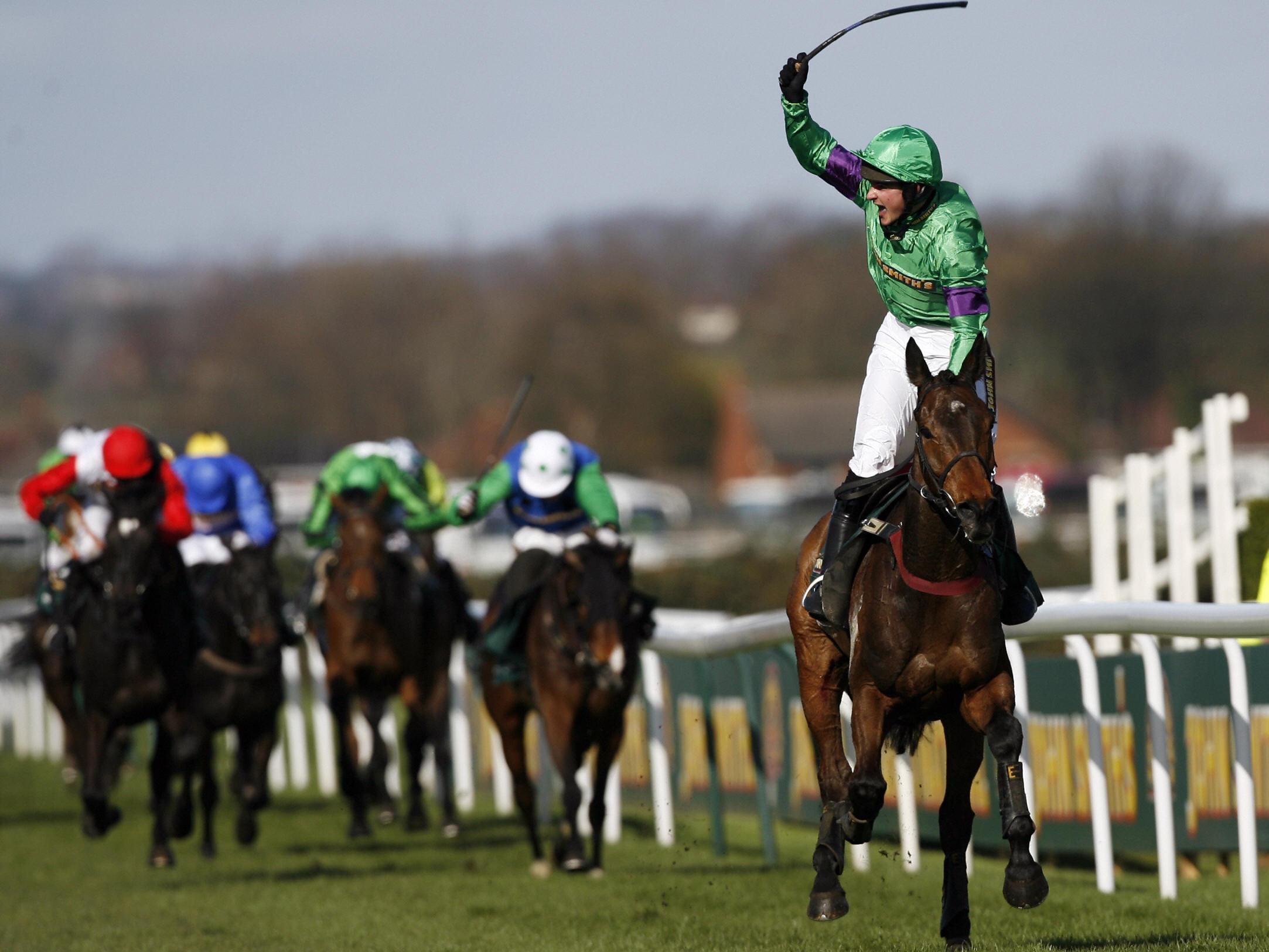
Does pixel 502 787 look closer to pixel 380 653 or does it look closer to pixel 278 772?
pixel 380 653

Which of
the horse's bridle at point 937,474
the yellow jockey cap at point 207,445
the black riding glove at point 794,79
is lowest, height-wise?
the horse's bridle at point 937,474

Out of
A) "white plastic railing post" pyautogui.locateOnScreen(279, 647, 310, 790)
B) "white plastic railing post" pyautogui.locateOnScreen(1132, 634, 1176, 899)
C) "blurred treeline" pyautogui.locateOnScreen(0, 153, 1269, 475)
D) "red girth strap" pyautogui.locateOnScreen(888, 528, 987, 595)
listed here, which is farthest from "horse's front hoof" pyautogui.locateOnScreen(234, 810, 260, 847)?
"blurred treeline" pyautogui.locateOnScreen(0, 153, 1269, 475)

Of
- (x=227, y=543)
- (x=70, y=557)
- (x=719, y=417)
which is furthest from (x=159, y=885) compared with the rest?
(x=719, y=417)

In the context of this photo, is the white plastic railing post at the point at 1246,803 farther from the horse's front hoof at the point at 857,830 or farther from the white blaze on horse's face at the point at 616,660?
the white blaze on horse's face at the point at 616,660

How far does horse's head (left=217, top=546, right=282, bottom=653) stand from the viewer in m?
10.2

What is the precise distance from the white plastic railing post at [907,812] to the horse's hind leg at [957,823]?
181 cm

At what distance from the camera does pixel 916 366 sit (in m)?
5.42

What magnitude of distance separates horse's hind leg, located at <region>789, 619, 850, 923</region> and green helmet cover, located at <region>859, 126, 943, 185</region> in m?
1.30

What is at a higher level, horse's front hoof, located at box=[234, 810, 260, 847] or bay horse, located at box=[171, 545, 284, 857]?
bay horse, located at box=[171, 545, 284, 857]

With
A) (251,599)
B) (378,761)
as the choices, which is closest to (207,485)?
(251,599)

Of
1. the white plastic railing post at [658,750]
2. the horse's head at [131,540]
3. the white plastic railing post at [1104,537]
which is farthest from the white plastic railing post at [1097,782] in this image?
the horse's head at [131,540]

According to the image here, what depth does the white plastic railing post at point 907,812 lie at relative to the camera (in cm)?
773

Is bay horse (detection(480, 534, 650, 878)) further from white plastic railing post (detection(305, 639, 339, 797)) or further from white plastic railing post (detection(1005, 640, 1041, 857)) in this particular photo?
white plastic railing post (detection(305, 639, 339, 797))

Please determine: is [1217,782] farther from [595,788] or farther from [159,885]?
[159,885]
